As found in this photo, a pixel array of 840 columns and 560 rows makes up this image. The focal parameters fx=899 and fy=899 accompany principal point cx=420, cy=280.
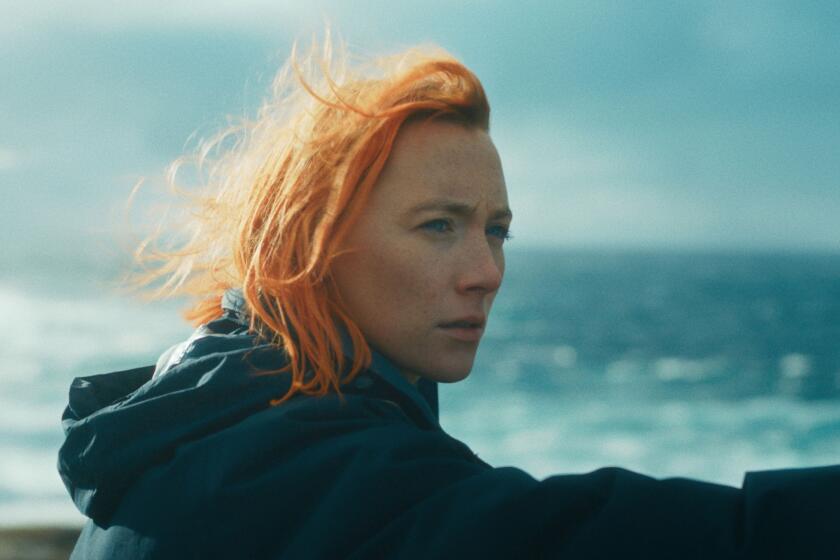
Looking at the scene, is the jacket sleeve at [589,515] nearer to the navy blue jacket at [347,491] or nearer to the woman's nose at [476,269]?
the navy blue jacket at [347,491]

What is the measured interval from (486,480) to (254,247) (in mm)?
756

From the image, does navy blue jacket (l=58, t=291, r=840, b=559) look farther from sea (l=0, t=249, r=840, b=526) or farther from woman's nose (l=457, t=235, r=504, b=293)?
sea (l=0, t=249, r=840, b=526)

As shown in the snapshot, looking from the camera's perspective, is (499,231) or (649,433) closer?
(499,231)

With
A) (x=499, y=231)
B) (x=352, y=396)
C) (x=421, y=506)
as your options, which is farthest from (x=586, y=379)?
(x=421, y=506)

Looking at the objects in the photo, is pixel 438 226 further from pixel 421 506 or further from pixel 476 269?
pixel 421 506

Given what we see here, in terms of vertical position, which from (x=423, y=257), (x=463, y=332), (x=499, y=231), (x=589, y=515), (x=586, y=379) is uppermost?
(x=586, y=379)

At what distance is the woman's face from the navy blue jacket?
0.14 m

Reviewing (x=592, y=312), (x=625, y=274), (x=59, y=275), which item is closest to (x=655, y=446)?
(x=592, y=312)

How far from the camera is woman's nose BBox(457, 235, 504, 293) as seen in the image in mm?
1702

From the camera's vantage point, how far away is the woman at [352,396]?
1.17 metres

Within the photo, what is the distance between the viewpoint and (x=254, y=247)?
1.77m

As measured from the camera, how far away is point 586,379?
89.4ft

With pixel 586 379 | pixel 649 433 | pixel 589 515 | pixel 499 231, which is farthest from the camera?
pixel 586 379

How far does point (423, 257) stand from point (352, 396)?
0.36 meters
